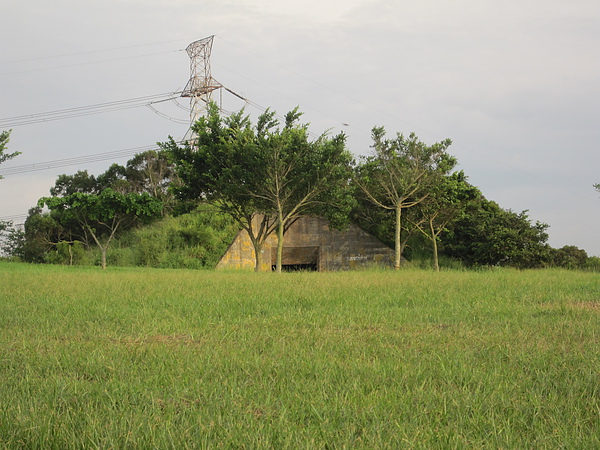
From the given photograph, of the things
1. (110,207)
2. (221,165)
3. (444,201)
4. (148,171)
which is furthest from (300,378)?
(148,171)

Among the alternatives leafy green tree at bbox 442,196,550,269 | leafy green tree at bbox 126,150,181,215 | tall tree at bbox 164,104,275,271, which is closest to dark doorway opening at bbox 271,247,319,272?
tall tree at bbox 164,104,275,271

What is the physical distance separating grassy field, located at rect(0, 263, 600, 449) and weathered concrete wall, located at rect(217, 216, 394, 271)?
28451 millimetres

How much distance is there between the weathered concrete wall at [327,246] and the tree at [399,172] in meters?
5.07

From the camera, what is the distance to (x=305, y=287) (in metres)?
14.3

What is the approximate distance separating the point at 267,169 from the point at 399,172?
915 cm

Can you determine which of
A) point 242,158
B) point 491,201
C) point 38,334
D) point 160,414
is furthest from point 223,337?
point 491,201

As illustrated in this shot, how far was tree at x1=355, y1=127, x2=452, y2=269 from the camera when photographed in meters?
33.0

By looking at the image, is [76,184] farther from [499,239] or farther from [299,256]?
[499,239]

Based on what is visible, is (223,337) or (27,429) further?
(223,337)

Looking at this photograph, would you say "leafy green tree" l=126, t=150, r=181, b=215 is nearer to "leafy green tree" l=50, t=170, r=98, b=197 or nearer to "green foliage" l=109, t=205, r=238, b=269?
"leafy green tree" l=50, t=170, r=98, b=197

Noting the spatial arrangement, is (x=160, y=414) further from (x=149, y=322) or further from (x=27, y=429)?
(x=149, y=322)

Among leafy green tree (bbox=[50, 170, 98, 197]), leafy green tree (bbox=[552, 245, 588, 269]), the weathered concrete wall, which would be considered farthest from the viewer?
leafy green tree (bbox=[50, 170, 98, 197])

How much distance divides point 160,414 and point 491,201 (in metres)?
39.7

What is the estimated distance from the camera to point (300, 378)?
495 centimetres
